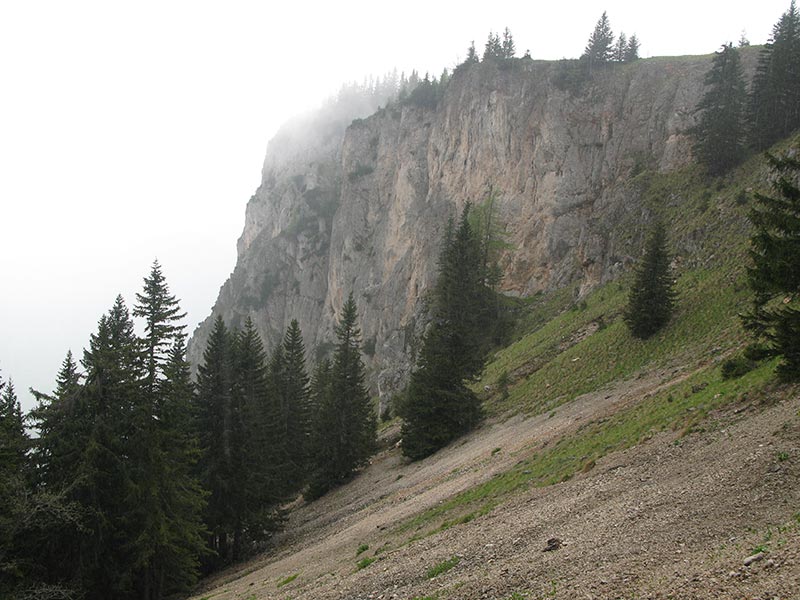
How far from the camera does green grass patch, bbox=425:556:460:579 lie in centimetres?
1127

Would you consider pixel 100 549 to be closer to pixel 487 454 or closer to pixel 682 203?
pixel 487 454

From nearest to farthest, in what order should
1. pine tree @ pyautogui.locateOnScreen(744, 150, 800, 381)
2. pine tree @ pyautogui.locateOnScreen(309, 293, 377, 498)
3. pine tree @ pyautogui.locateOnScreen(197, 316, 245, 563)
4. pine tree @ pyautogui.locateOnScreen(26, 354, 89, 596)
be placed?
pine tree @ pyautogui.locateOnScreen(744, 150, 800, 381), pine tree @ pyautogui.locateOnScreen(26, 354, 89, 596), pine tree @ pyautogui.locateOnScreen(197, 316, 245, 563), pine tree @ pyautogui.locateOnScreen(309, 293, 377, 498)

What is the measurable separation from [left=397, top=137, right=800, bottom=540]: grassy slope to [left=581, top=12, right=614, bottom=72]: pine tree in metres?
27.2

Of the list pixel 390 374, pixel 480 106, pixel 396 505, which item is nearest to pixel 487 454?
pixel 396 505

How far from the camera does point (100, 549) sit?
20.8m

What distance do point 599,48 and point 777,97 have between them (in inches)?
1309

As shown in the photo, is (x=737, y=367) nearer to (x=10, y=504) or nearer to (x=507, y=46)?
(x=10, y=504)

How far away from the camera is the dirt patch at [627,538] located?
7879 mm

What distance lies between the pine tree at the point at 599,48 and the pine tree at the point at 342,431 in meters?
59.1

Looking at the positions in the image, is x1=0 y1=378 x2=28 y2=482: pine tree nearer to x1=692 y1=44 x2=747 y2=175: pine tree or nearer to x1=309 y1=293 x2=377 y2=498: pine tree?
x1=309 y1=293 x2=377 y2=498: pine tree

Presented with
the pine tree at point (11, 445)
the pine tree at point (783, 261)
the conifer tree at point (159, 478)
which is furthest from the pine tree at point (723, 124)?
the pine tree at point (11, 445)

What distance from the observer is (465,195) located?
3172 inches

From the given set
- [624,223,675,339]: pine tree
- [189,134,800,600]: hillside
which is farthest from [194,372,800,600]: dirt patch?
[624,223,675,339]: pine tree

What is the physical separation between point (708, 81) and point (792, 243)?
174ft
